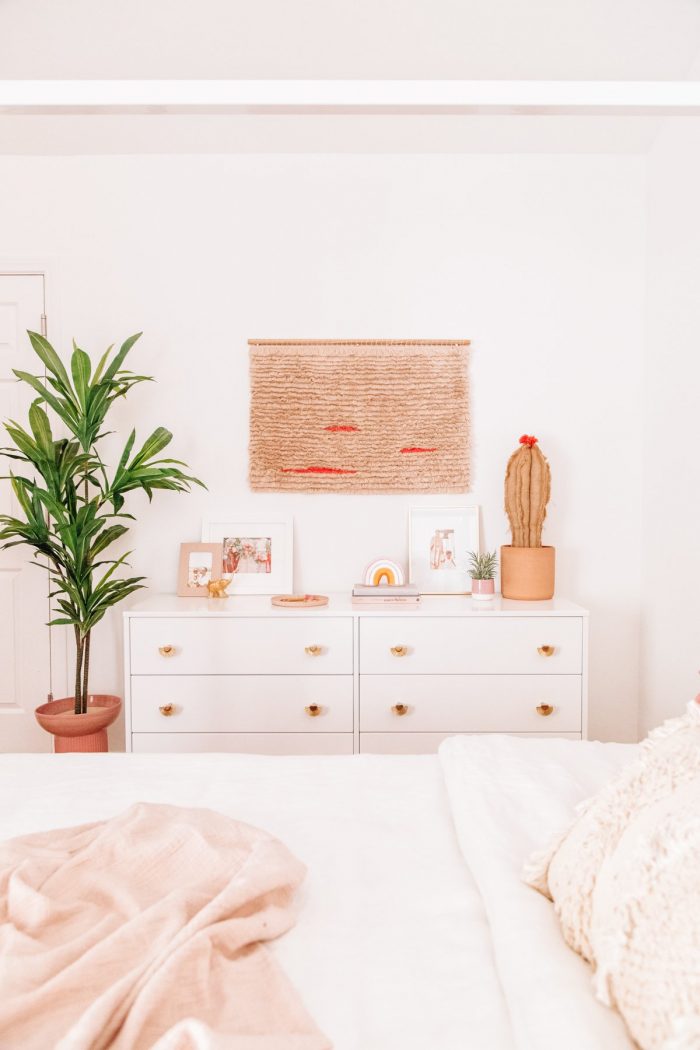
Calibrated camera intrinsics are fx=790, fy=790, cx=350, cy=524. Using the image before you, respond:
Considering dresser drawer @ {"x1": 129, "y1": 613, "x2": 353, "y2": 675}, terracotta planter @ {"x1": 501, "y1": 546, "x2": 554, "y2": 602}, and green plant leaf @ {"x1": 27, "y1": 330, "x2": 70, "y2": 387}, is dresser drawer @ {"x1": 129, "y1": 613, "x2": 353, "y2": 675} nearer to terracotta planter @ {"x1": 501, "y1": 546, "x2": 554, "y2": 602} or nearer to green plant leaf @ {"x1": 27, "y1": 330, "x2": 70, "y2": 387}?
terracotta planter @ {"x1": 501, "y1": 546, "x2": 554, "y2": 602}

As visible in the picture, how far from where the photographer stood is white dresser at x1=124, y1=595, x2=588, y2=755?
2639mm

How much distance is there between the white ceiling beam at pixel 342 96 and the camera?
3.65 feet

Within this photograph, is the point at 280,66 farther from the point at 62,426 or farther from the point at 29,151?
the point at 62,426

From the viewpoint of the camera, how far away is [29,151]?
3.06 meters

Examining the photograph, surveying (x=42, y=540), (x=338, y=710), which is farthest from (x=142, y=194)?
(x=338, y=710)

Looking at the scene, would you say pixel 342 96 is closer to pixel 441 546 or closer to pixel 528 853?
pixel 528 853

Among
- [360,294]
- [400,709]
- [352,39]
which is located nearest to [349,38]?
[352,39]

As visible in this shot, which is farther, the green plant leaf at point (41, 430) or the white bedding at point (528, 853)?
the green plant leaf at point (41, 430)

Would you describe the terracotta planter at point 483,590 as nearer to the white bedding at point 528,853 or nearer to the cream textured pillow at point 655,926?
the white bedding at point 528,853

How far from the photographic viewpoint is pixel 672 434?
2818 mm

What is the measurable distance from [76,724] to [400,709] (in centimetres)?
109

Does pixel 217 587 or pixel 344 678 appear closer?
pixel 344 678

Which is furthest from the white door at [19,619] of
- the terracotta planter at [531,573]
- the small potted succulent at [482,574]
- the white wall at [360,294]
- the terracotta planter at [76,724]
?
the terracotta planter at [531,573]

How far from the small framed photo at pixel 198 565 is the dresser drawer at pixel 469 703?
769 millimetres
